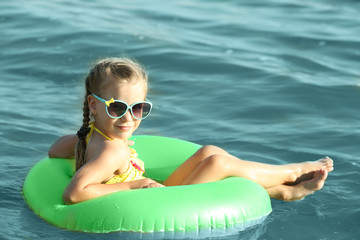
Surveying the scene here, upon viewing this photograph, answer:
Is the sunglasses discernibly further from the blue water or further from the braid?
the blue water

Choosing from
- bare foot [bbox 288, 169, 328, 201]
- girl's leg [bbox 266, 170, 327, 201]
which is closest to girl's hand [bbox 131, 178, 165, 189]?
girl's leg [bbox 266, 170, 327, 201]

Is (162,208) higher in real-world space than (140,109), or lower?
lower

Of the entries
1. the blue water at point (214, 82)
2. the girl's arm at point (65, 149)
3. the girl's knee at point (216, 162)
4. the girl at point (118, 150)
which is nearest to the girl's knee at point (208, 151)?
the girl at point (118, 150)

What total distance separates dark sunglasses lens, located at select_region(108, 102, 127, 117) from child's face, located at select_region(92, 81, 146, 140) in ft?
0.11

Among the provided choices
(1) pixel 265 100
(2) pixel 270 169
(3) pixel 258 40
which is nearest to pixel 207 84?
(1) pixel 265 100

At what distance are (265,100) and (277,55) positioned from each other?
74.0 inches

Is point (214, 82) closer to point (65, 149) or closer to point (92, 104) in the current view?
point (65, 149)

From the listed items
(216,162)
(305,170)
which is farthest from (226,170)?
(305,170)

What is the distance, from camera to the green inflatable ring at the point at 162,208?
157 inches

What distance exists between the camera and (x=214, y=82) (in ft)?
26.1

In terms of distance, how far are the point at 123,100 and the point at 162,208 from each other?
0.70 m

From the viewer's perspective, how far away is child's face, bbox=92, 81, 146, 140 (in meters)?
4.17

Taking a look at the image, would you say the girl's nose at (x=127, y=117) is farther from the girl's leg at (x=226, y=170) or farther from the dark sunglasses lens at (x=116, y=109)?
the girl's leg at (x=226, y=170)

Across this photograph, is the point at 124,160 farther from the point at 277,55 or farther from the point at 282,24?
the point at 282,24
